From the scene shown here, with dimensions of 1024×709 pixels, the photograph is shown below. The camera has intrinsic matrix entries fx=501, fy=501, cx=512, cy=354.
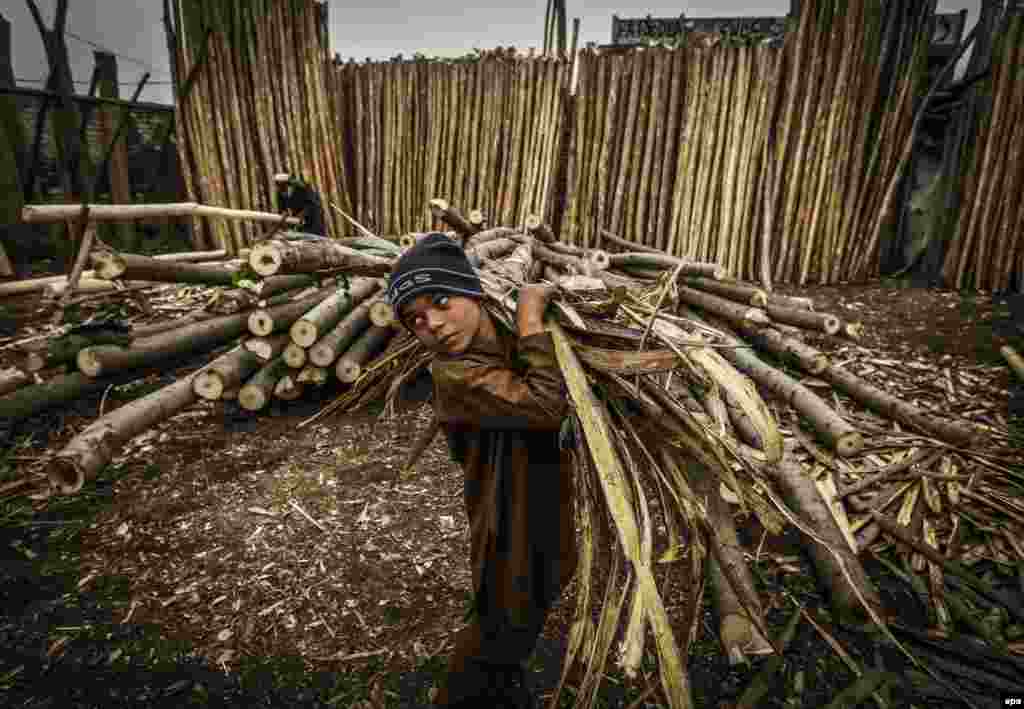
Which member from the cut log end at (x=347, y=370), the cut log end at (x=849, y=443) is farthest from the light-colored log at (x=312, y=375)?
the cut log end at (x=849, y=443)

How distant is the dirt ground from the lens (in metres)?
2.02

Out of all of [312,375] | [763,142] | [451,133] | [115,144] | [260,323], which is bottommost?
[312,375]

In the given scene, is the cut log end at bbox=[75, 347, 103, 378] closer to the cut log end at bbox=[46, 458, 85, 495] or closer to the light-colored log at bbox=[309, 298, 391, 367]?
the cut log end at bbox=[46, 458, 85, 495]

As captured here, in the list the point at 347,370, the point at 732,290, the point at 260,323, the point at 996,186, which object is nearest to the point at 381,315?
the point at 347,370

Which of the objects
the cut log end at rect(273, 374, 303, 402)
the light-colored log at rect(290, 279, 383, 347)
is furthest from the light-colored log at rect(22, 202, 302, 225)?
the cut log end at rect(273, 374, 303, 402)

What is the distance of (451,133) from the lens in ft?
23.6

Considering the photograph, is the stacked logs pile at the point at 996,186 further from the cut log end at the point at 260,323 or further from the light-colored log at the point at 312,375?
the cut log end at the point at 260,323

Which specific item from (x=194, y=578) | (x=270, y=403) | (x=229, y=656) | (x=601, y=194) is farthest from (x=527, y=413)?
(x=601, y=194)

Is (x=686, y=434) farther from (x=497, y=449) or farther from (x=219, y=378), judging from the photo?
(x=219, y=378)

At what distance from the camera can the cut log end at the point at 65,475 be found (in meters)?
2.48

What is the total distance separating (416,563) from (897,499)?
2.71 m

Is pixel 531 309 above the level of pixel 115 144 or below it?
below

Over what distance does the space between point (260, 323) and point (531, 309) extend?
2.82 m

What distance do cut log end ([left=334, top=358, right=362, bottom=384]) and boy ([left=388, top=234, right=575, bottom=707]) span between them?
234cm
